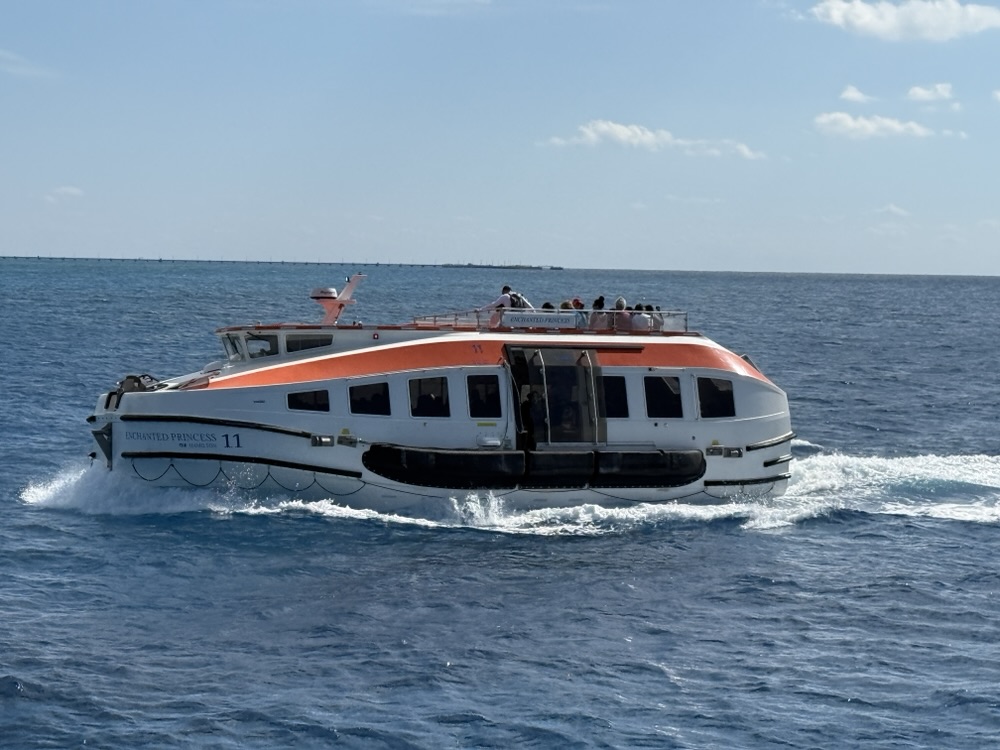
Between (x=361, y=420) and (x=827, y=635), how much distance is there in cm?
976

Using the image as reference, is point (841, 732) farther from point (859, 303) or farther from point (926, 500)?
point (859, 303)

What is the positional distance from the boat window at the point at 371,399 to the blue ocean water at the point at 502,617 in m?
1.98

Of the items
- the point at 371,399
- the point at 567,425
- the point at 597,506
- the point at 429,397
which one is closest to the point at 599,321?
the point at 567,425

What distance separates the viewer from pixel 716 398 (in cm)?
2498

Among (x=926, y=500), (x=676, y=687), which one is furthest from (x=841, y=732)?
(x=926, y=500)

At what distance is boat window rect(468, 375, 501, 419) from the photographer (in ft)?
77.8

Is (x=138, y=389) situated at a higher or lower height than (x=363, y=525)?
higher

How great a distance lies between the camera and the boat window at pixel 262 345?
80.8 feet

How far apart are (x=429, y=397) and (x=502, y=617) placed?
690 cm

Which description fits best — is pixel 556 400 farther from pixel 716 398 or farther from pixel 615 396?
pixel 716 398

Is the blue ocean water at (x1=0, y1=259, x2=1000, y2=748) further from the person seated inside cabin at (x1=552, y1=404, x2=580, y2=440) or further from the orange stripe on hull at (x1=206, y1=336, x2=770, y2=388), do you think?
the orange stripe on hull at (x1=206, y1=336, x2=770, y2=388)

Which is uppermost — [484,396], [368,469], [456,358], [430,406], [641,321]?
[641,321]

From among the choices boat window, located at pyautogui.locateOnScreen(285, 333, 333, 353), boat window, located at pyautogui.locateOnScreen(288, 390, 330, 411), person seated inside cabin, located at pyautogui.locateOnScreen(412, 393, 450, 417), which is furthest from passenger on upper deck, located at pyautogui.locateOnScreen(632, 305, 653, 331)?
boat window, located at pyautogui.locateOnScreen(288, 390, 330, 411)

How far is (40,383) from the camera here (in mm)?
40844
